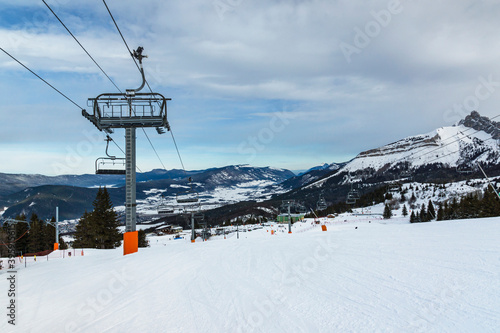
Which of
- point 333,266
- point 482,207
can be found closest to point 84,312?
point 333,266

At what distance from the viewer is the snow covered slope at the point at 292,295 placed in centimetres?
509

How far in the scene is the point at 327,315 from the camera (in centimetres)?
543

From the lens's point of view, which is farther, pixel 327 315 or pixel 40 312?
pixel 40 312

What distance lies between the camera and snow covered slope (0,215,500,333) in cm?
509

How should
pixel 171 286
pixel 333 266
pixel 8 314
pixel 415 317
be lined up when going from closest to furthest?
pixel 415 317
pixel 8 314
pixel 171 286
pixel 333 266

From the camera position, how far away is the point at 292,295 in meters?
6.75

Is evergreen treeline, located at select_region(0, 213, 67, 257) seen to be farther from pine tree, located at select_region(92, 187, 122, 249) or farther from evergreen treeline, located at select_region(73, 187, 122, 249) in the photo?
pine tree, located at select_region(92, 187, 122, 249)

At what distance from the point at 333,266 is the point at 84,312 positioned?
22.0 ft

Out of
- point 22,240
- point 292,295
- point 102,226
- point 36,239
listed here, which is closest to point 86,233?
point 102,226

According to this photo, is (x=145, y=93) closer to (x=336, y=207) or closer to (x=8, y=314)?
(x=8, y=314)

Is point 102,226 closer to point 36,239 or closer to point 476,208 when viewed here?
point 36,239

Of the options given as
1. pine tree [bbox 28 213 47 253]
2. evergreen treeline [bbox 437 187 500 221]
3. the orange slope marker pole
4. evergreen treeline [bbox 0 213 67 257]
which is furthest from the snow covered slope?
evergreen treeline [bbox 437 187 500 221]

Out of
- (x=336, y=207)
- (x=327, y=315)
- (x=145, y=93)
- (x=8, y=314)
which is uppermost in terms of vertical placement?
(x=145, y=93)

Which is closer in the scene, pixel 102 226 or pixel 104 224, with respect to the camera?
pixel 102 226
